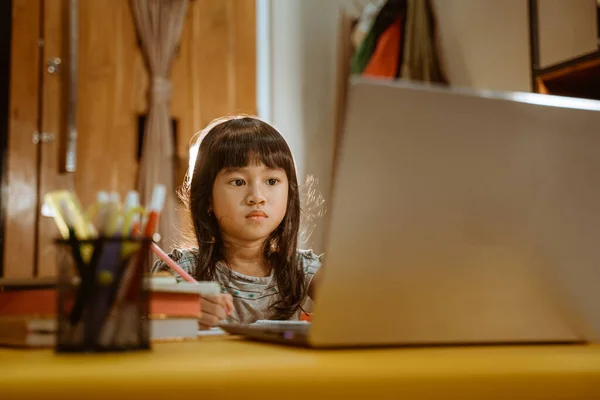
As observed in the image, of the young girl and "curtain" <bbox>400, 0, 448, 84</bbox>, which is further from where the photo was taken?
"curtain" <bbox>400, 0, 448, 84</bbox>

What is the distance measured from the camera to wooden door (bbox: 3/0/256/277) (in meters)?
2.57

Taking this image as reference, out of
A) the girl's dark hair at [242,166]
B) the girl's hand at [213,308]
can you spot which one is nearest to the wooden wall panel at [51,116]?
the girl's dark hair at [242,166]

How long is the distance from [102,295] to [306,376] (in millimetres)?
209

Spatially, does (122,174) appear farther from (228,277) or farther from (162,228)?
(228,277)

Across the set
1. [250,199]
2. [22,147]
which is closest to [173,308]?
[250,199]

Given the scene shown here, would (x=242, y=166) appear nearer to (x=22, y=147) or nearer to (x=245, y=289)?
(x=245, y=289)

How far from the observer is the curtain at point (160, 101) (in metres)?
2.76

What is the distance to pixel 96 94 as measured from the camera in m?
2.74

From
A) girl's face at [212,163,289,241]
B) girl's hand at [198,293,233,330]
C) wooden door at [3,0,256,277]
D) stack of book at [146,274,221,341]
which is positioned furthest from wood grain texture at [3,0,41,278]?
stack of book at [146,274,221,341]

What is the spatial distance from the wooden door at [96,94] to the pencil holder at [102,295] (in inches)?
80.1

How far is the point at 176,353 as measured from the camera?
1.71 feet

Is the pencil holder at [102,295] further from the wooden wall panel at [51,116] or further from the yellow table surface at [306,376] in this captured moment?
the wooden wall panel at [51,116]

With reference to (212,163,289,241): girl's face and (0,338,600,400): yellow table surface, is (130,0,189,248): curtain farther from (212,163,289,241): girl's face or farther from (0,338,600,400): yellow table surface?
(0,338,600,400): yellow table surface

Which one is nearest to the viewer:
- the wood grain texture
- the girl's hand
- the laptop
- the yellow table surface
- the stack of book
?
the yellow table surface
